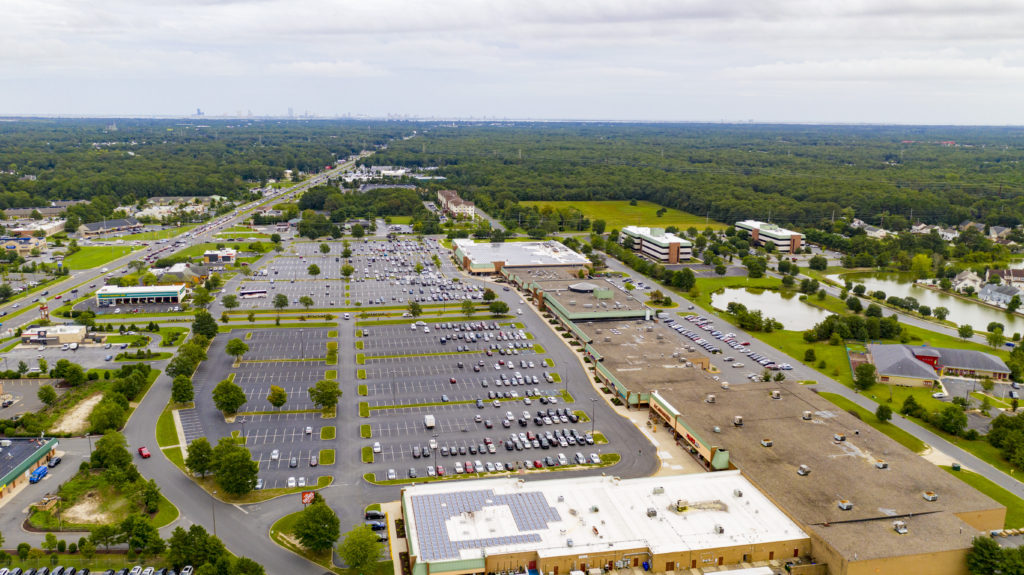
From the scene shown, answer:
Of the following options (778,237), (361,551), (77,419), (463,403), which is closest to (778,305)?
(778,237)

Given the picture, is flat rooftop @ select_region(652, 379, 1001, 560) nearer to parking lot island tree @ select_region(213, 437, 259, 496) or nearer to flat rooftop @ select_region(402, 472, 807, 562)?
flat rooftop @ select_region(402, 472, 807, 562)

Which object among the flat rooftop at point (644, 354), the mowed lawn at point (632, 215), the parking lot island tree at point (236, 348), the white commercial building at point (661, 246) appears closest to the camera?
the flat rooftop at point (644, 354)

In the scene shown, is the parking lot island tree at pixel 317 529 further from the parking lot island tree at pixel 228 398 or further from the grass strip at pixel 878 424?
the grass strip at pixel 878 424

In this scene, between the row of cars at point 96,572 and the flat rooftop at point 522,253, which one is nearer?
the row of cars at point 96,572

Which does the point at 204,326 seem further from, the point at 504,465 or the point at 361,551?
the point at 361,551

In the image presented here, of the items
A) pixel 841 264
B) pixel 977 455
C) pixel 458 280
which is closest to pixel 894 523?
pixel 977 455

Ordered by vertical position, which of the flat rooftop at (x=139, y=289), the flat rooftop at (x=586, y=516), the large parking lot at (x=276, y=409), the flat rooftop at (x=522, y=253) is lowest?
the large parking lot at (x=276, y=409)

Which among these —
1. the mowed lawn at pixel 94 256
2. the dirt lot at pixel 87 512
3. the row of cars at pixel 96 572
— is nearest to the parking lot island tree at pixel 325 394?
the dirt lot at pixel 87 512
